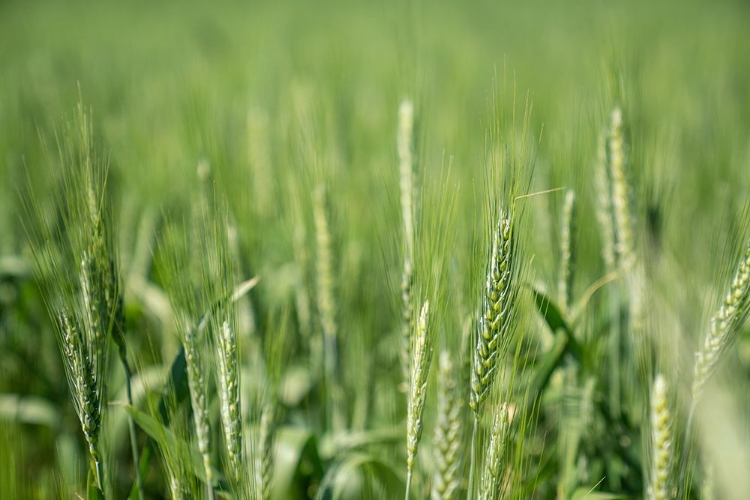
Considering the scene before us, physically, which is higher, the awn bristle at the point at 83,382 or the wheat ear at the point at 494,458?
the awn bristle at the point at 83,382

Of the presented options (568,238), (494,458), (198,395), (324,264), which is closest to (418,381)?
(494,458)

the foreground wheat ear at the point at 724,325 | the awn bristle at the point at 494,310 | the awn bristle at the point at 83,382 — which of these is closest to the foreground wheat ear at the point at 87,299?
the awn bristle at the point at 83,382

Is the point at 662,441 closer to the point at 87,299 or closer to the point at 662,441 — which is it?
the point at 662,441

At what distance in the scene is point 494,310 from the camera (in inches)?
35.4

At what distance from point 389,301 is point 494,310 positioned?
1.87ft

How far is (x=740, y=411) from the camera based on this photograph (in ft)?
3.89

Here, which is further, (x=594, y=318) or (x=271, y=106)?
(x=271, y=106)

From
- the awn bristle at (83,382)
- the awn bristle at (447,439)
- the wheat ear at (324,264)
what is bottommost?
the awn bristle at (447,439)

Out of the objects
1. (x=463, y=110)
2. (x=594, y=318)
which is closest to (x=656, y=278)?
(x=594, y=318)

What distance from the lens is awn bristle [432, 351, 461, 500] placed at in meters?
1.00

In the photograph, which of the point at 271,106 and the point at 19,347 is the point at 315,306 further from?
the point at 271,106

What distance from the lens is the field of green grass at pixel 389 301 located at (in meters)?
0.95

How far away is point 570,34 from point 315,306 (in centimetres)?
607

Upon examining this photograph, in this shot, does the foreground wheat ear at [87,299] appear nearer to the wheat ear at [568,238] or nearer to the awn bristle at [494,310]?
the awn bristle at [494,310]
